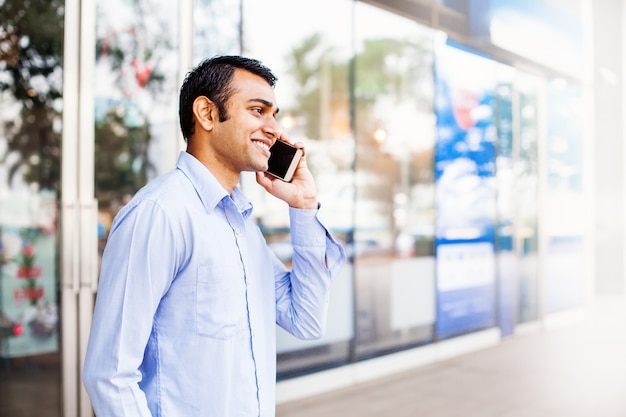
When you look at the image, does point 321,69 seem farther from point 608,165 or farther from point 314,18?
point 608,165

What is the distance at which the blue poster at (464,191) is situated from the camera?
7016mm

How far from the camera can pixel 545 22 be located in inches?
324

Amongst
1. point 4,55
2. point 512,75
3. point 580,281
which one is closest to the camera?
point 4,55

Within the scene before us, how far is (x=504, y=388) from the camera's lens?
18.3 ft

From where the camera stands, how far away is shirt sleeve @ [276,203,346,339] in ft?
5.87

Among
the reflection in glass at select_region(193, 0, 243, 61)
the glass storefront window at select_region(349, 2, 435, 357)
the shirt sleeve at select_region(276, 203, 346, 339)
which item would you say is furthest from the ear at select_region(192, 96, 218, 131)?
the glass storefront window at select_region(349, 2, 435, 357)

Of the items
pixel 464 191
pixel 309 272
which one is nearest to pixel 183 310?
pixel 309 272

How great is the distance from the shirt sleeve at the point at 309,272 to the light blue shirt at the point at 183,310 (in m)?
0.14

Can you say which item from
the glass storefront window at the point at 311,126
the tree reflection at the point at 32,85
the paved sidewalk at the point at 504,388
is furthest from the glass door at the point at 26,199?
the paved sidewalk at the point at 504,388

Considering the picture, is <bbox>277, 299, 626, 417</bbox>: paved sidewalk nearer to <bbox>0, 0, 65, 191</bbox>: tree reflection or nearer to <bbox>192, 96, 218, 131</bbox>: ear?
<bbox>0, 0, 65, 191</bbox>: tree reflection

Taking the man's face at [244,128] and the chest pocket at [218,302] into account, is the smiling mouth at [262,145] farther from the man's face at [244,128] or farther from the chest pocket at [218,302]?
the chest pocket at [218,302]

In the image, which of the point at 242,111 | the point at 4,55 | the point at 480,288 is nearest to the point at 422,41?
the point at 480,288

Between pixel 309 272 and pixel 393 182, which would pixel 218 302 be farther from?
pixel 393 182

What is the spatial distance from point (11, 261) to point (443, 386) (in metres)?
3.63
